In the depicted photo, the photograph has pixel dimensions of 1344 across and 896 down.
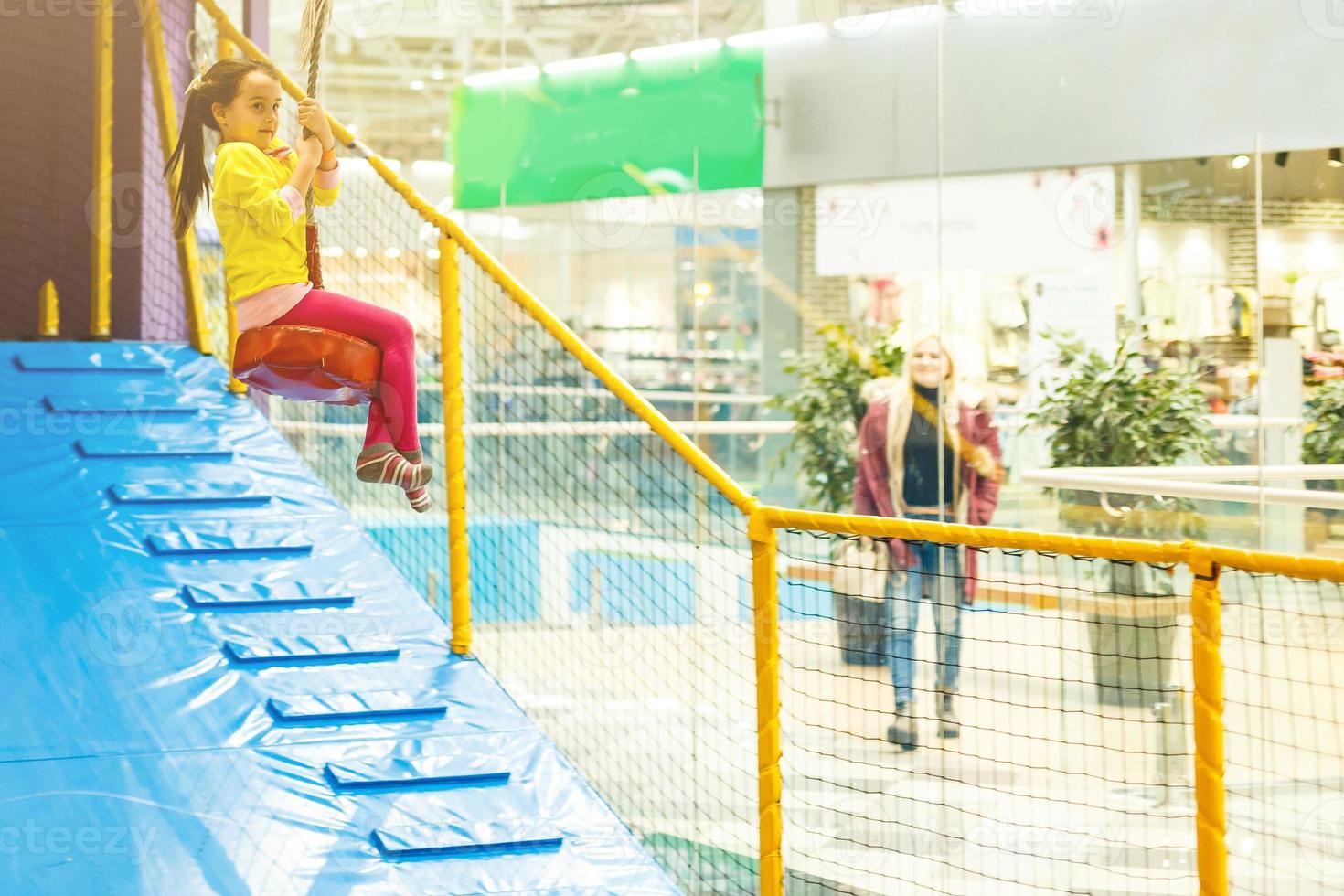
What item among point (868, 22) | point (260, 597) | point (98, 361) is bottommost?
point (260, 597)

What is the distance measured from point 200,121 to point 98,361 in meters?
2.19

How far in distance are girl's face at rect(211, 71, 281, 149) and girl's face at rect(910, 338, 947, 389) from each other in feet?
10.4

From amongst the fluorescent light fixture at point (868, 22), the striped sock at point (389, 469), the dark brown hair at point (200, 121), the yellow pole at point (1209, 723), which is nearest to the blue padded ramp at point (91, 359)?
the dark brown hair at point (200, 121)

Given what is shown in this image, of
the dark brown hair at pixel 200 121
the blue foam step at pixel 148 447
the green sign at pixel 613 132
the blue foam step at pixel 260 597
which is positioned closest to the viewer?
the dark brown hair at pixel 200 121

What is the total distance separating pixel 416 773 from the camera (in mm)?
3434

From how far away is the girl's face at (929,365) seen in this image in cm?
583

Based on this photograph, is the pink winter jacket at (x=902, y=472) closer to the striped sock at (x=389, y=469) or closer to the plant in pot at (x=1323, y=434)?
the plant in pot at (x=1323, y=434)

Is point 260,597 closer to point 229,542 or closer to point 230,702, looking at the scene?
point 229,542

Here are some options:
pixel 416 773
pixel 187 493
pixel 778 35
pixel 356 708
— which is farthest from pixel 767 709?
pixel 778 35

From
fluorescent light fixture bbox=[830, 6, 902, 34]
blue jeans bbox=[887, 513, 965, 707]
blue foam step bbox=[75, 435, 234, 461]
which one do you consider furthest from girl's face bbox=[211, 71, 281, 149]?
fluorescent light fixture bbox=[830, 6, 902, 34]

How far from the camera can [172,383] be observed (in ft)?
17.5

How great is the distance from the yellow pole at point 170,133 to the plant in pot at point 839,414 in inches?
101

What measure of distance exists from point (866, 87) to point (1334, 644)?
2927 millimetres

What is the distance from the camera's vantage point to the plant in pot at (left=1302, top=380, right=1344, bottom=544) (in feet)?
16.7
